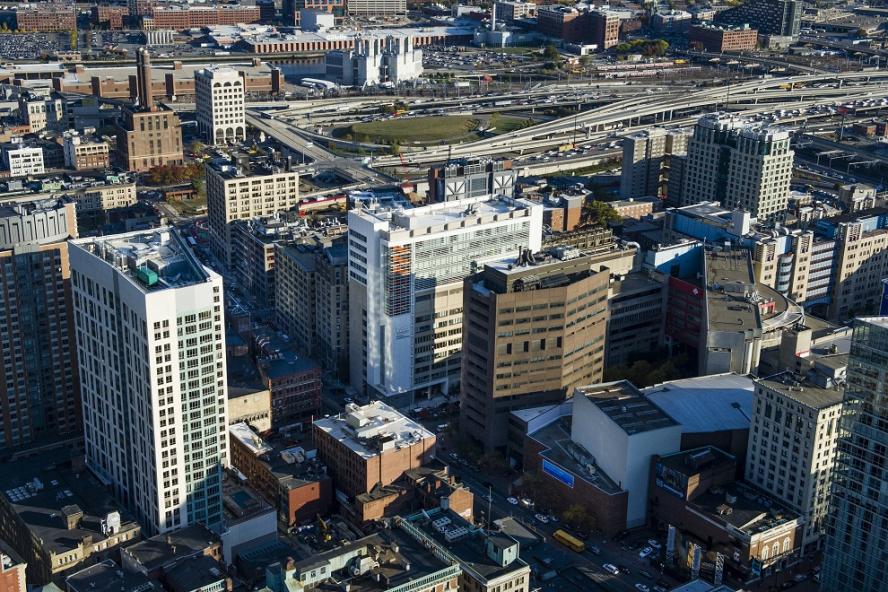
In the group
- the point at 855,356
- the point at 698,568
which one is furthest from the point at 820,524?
the point at 855,356

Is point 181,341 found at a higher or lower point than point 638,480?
higher

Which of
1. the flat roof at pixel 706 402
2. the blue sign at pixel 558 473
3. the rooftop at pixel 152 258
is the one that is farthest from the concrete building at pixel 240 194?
the flat roof at pixel 706 402

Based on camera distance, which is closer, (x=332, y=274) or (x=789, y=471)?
(x=789, y=471)

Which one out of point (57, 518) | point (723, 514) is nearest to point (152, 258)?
point (57, 518)

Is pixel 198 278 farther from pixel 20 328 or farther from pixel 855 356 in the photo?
pixel 855 356

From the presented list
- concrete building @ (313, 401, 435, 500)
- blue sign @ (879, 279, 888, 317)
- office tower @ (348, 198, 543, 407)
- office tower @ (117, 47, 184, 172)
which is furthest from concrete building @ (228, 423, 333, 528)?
office tower @ (117, 47, 184, 172)

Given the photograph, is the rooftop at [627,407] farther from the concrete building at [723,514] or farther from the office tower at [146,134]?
the office tower at [146,134]

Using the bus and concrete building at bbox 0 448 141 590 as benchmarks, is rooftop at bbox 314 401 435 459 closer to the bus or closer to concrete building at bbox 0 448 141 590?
the bus
